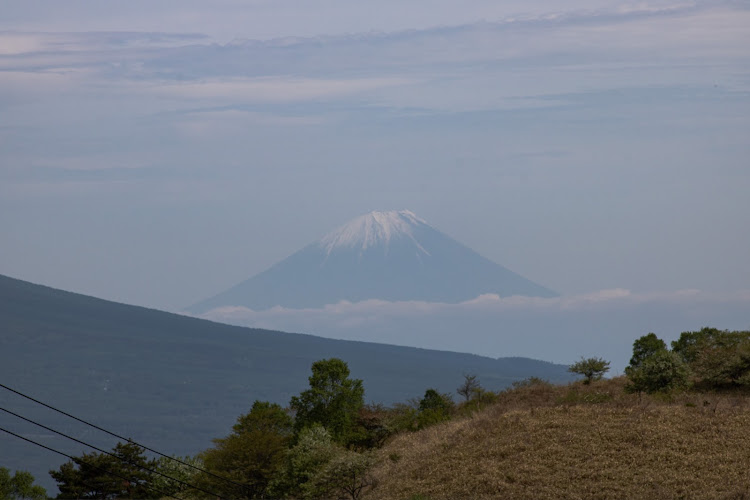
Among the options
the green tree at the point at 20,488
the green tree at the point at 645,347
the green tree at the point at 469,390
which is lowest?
the green tree at the point at 20,488

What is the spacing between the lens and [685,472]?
4422 cm

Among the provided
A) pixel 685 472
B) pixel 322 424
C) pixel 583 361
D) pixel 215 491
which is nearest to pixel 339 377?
pixel 322 424

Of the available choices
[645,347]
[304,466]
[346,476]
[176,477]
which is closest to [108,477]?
[176,477]

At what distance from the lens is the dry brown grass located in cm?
4388

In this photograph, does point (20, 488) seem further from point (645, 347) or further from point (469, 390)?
point (645, 347)

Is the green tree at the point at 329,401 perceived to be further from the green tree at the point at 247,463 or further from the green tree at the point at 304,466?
the green tree at the point at 304,466

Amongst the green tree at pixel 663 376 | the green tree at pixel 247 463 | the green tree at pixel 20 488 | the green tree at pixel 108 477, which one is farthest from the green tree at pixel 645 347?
the green tree at pixel 20 488

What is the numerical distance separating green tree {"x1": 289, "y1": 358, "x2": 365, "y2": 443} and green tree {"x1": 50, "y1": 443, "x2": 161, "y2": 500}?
16.5 meters

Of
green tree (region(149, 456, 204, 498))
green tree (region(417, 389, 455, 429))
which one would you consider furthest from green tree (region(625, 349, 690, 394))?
green tree (region(149, 456, 204, 498))

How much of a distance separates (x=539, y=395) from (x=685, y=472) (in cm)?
2148

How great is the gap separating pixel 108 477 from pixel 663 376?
4757 cm

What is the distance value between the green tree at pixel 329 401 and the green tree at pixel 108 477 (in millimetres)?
16483

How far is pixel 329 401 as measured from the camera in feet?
235

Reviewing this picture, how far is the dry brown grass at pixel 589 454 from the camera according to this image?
144 ft
